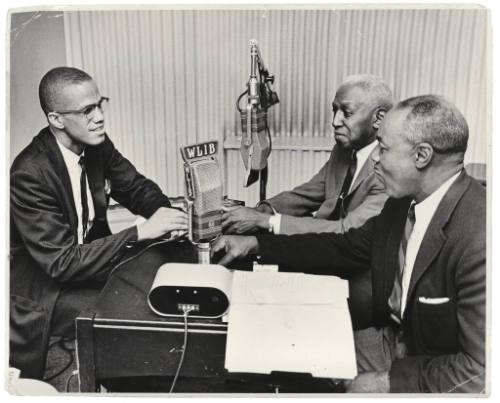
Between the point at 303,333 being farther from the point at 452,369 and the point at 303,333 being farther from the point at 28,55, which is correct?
the point at 28,55

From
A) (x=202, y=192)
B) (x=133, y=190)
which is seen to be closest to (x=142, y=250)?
(x=133, y=190)

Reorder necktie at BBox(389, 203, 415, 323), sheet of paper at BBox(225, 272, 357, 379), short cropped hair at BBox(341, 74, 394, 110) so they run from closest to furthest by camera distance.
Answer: sheet of paper at BBox(225, 272, 357, 379) < necktie at BBox(389, 203, 415, 323) < short cropped hair at BBox(341, 74, 394, 110)

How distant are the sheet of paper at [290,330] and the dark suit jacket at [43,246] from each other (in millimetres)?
477

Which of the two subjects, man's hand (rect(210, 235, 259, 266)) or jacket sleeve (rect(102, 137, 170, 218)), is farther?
jacket sleeve (rect(102, 137, 170, 218))

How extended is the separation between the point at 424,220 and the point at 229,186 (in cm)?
65

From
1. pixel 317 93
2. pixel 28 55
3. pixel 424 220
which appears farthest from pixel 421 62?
pixel 28 55

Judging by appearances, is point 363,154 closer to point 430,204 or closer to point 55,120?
point 430,204

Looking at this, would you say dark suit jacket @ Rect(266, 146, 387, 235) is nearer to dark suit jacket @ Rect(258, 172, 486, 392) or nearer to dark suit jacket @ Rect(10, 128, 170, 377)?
dark suit jacket @ Rect(258, 172, 486, 392)

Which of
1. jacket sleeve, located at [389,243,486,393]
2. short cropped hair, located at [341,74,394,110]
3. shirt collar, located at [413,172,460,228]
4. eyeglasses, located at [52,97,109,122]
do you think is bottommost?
jacket sleeve, located at [389,243,486,393]

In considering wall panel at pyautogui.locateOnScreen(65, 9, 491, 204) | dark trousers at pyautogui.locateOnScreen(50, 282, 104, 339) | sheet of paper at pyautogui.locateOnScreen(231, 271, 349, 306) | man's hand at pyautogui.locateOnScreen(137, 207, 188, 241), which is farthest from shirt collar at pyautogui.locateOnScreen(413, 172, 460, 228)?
dark trousers at pyautogui.locateOnScreen(50, 282, 104, 339)

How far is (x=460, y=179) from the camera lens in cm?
167

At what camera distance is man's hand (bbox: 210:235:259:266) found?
1.86 m

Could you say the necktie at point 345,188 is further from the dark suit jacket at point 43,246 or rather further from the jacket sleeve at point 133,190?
the dark suit jacket at point 43,246

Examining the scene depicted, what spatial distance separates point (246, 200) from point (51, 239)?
63cm
